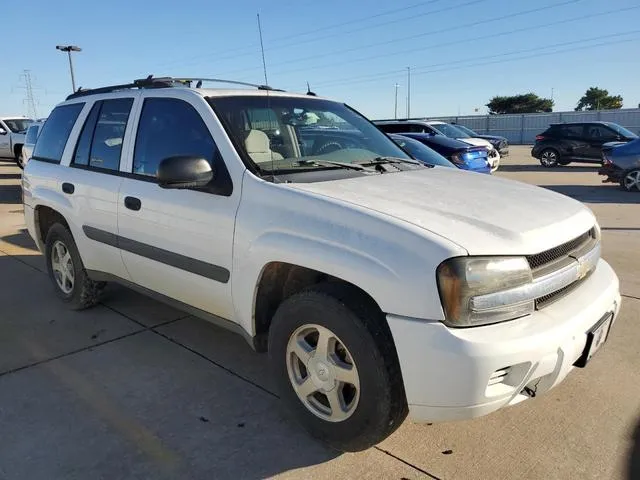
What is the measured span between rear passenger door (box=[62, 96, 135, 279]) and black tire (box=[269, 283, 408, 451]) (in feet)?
6.19

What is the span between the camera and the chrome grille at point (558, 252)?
2.41m

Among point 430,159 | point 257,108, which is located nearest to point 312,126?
point 257,108

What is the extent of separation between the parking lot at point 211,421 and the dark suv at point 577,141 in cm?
1559

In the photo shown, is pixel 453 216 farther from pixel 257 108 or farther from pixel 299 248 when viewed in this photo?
pixel 257 108

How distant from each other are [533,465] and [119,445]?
6.78 ft

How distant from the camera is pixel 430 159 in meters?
8.55

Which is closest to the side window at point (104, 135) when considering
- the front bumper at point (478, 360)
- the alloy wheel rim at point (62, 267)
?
the alloy wheel rim at point (62, 267)

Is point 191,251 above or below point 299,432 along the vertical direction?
above

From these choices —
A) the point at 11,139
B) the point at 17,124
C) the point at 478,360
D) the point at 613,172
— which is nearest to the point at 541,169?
the point at 613,172

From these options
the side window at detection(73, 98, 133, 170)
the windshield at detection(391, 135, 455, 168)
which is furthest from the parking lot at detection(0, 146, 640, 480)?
the windshield at detection(391, 135, 455, 168)

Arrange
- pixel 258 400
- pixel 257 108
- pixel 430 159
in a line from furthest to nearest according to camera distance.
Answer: pixel 430 159 < pixel 257 108 < pixel 258 400

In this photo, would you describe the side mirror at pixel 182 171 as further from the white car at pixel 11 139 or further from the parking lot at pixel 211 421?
the white car at pixel 11 139

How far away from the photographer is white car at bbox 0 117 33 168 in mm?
18109

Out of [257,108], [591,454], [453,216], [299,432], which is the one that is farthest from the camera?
[257,108]
